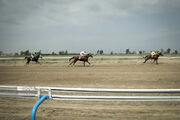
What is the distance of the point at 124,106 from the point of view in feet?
12.1

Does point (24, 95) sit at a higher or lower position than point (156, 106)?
higher

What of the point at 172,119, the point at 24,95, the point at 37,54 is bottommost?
the point at 172,119

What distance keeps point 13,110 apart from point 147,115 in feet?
14.9

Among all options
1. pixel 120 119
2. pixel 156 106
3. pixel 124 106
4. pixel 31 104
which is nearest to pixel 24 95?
pixel 31 104

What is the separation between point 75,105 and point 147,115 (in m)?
2.42

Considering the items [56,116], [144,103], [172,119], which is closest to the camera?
[172,119]

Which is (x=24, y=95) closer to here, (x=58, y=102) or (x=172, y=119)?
(x=58, y=102)

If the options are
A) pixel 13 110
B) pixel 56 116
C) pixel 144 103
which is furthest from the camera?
pixel 144 103

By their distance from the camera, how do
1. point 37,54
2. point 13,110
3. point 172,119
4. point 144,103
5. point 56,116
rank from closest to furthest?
point 172,119 < point 56,116 < point 13,110 < point 144,103 < point 37,54

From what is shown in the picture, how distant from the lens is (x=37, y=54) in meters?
17.8

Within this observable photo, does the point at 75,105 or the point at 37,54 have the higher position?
the point at 37,54

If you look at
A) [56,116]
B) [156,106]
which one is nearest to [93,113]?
[56,116]

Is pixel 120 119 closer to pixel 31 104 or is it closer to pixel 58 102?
pixel 58 102

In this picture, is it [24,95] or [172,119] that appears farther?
[24,95]
